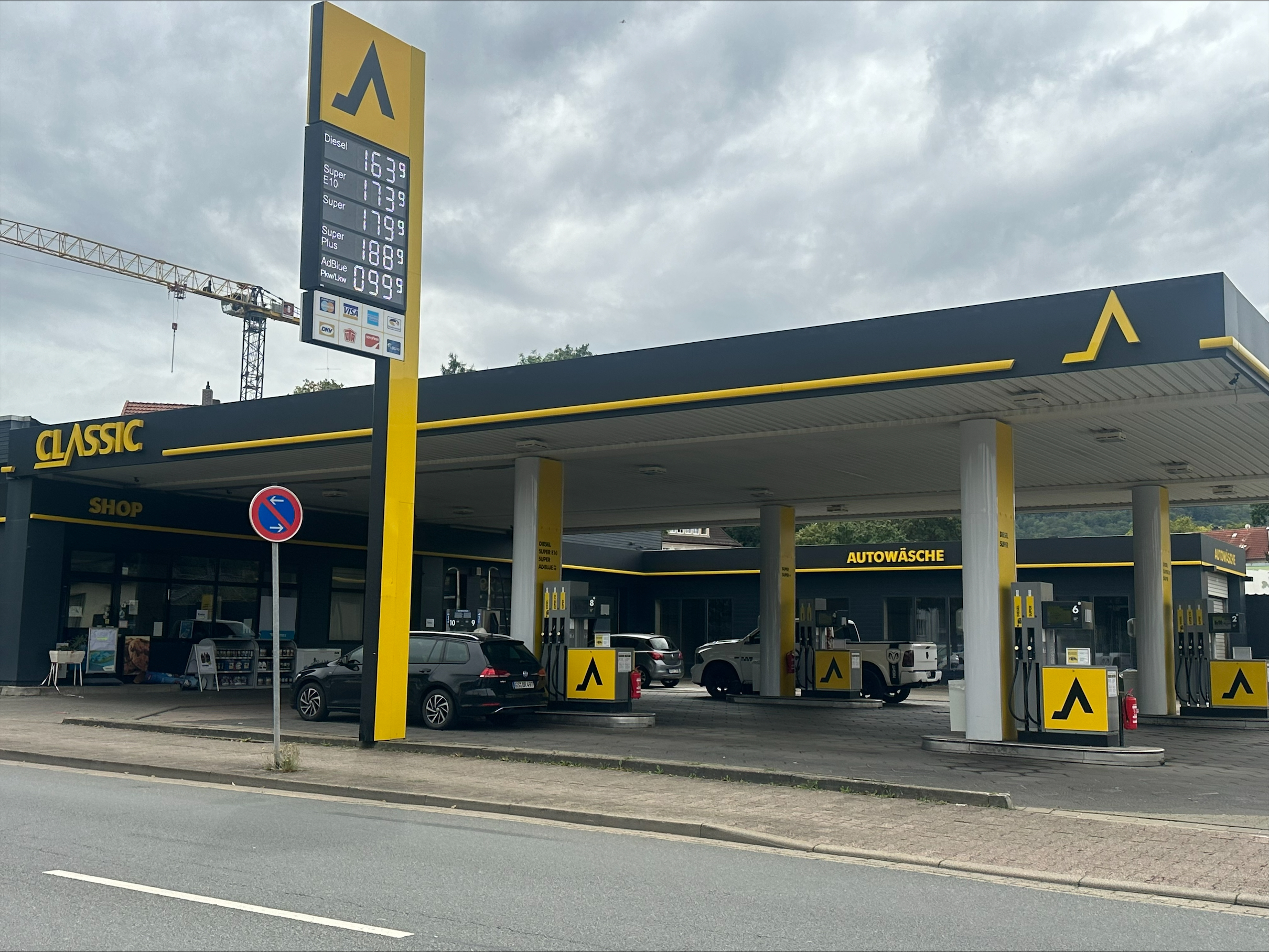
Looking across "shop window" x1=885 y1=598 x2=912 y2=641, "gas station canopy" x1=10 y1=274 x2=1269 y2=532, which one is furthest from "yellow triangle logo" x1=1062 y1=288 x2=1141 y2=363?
"shop window" x1=885 y1=598 x2=912 y2=641

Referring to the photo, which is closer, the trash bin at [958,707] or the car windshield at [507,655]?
the trash bin at [958,707]

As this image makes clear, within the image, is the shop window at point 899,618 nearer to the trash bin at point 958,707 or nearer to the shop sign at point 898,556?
the shop sign at point 898,556

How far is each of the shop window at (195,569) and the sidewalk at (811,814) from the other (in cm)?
1247

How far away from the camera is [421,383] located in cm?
1700

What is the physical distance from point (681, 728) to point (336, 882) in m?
11.3

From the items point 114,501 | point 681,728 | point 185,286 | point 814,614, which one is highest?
point 185,286

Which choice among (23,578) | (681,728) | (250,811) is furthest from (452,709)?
(23,578)

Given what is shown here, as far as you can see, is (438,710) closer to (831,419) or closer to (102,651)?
(831,419)

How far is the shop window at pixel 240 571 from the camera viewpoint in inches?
1083

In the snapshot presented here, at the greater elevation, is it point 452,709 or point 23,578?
point 23,578

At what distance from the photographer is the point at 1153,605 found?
20.7 m

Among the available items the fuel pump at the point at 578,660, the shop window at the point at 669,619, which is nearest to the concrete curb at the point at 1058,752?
the fuel pump at the point at 578,660

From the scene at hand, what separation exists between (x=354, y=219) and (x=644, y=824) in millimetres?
7901

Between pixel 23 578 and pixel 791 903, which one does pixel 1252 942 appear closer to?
pixel 791 903
